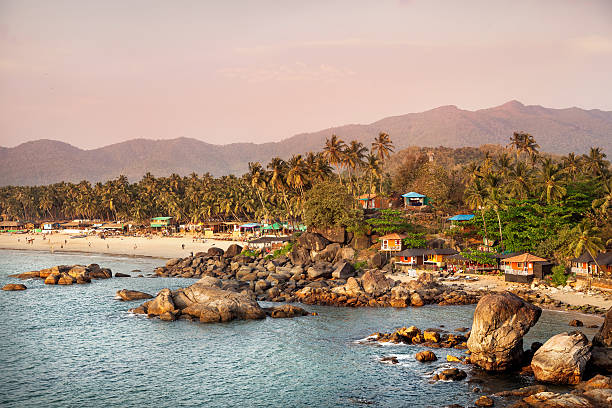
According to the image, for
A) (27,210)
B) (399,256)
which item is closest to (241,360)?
(399,256)

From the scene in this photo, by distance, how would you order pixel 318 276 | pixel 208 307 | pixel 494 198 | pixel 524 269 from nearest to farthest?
pixel 208 307, pixel 524 269, pixel 494 198, pixel 318 276

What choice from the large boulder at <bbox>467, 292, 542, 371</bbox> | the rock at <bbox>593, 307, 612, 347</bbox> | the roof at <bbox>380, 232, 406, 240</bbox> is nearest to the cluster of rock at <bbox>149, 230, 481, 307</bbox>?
the roof at <bbox>380, 232, 406, 240</bbox>

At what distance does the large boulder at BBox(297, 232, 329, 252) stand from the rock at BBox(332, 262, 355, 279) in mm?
10484

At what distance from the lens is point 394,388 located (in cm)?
2966

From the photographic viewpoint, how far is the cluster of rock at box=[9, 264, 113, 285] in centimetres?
6700

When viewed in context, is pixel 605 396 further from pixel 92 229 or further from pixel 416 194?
pixel 92 229

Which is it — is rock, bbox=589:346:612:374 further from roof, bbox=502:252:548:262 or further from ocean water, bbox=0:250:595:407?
roof, bbox=502:252:548:262

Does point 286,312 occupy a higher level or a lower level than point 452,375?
higher

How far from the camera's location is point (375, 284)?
56125 millimetres

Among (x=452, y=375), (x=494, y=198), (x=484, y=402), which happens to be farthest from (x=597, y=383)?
(x=494, y=198)

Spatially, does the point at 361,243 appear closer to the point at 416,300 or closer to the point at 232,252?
the point at 232,252

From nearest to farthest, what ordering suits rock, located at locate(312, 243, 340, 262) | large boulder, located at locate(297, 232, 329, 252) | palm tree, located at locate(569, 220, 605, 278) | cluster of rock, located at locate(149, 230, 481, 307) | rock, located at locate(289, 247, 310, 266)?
palm tree, located at locate(569, 220, 605, 278), cluster of rock, located at locate(149, 230, 481, 307), rock, located at locate(289, 247, 310, 266), rock, located at locate(312, 243, 340, 262), large boulder, located at locate(297, 232, 329, 252)

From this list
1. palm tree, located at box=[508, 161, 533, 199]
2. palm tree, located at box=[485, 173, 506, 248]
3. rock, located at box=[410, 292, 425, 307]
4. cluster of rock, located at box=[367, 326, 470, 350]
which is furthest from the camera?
palm tree, located at box=[508, 161, 533, 199]

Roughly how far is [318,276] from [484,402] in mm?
40447
